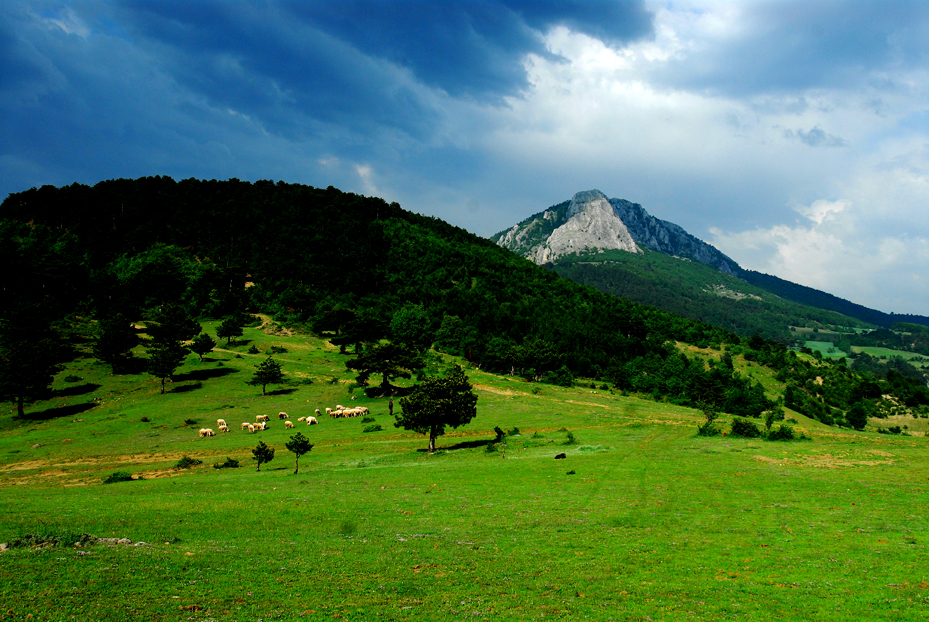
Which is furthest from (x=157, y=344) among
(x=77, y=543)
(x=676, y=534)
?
(x=676, y=534)

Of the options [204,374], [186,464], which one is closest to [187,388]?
[204,374]

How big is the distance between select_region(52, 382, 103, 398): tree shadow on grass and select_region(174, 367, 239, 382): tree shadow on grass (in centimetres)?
1228

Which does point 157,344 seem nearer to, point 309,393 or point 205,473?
point 309,393

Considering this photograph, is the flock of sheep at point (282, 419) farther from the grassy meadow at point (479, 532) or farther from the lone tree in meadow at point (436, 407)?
the lone tree in meadow at point (436, 407)

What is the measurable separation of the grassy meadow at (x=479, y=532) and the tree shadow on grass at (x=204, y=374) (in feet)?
120

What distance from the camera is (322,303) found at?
153 metres

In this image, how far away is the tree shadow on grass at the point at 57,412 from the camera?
65475 millimetres

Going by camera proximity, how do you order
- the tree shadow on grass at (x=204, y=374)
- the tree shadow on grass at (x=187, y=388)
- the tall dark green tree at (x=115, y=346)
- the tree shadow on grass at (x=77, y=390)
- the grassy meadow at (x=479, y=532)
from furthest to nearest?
the tall dark green tree at (x=115, y=346) < the tree shadow on grass at (x=204, y=374) < the tree shadow on grass at (x=187, y=388) < the tree shadow on grass at (x=77, y=390) < the grassy meadow at (x=479, y=532)

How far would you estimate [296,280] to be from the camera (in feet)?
551

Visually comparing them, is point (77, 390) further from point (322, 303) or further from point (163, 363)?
point (322, 303)

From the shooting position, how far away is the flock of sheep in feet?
194

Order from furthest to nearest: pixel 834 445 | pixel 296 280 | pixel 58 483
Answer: pixel 296 280 < pixel 834 445 < pixel 58 483

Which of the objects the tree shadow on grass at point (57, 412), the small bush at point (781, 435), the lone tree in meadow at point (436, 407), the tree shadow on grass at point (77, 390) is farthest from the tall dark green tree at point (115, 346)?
the small bush at point (781, 435)

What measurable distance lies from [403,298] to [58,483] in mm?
144857
